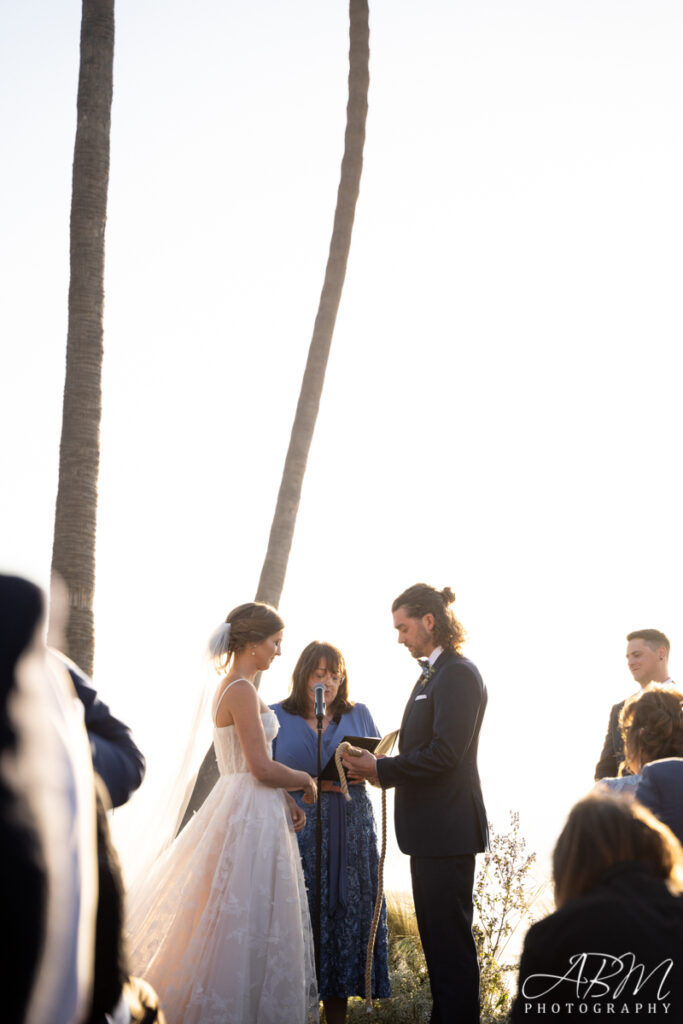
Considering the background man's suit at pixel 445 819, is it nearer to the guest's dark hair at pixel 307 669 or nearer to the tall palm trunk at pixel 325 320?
the guest's dark hair at pixel 307 669

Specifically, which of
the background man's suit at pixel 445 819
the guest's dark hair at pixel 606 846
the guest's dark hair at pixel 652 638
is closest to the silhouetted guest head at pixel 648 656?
the guest's dark hair at pixel 652 638

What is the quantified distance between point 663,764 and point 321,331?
6280 mm

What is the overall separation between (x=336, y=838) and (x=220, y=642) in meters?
1.67

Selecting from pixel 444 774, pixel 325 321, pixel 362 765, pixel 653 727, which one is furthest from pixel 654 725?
pixel 325 321

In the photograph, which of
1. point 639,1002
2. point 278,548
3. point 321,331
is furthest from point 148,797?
point 321,331

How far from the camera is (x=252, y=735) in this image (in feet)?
16.5

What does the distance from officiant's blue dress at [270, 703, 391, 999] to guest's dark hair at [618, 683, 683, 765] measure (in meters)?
2.45

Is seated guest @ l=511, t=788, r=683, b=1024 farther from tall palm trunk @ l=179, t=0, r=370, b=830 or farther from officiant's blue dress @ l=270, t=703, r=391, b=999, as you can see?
tall palm trunk @ l=179, t=0, r=370, b=830

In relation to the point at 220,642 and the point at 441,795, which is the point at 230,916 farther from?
the point at 220,642

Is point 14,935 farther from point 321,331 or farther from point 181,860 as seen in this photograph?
point 321,331

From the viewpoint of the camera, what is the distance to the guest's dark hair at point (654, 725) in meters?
4.03

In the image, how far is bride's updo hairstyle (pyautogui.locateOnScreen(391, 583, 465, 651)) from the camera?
5.27 metres

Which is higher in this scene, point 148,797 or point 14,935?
point 14,935

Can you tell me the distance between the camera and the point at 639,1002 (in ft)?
8.25
